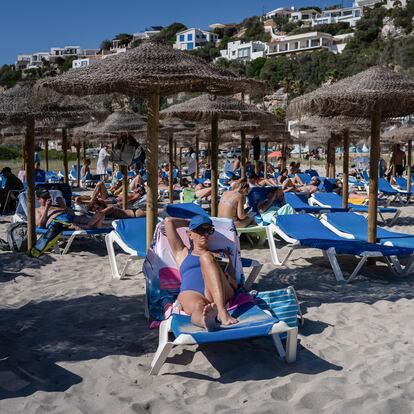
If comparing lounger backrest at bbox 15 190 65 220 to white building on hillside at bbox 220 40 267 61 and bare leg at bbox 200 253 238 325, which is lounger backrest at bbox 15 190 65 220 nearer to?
bare leg at bbox 200 253 238 325

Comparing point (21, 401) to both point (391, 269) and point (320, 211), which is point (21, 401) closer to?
point (391, 269)

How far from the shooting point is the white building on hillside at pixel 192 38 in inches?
4899

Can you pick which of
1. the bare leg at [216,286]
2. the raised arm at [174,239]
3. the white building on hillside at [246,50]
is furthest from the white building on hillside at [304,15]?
the bare leg at [216,286]

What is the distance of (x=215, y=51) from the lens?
117 m

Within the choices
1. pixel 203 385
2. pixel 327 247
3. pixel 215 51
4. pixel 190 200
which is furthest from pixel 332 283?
pixel 215 51

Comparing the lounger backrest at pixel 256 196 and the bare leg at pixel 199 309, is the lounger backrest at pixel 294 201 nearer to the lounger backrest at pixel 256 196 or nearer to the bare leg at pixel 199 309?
the lounger backrest at pixel 256 196

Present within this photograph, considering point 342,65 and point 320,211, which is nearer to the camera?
point 320,211

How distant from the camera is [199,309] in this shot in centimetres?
337

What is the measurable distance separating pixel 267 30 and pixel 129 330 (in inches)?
4967

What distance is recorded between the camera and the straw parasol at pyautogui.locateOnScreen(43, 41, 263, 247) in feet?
14.1

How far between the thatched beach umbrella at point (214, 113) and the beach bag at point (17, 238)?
2.59 meters

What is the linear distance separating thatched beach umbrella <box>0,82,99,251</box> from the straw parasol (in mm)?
1329

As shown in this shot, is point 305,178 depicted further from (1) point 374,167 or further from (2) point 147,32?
(2) point 147,32

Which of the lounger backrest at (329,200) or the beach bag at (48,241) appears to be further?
the lounger backrest at (329,200)
